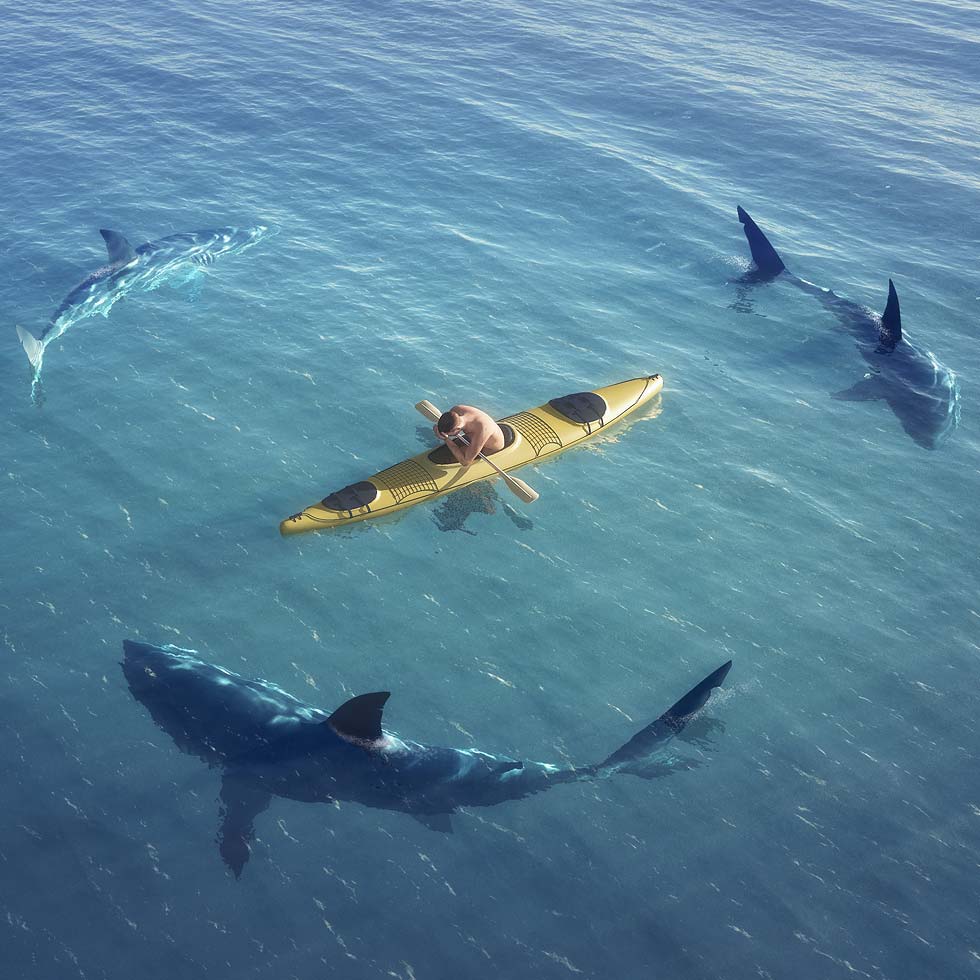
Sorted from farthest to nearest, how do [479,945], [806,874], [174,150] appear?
[174,150] → [806,874] → [479,945]

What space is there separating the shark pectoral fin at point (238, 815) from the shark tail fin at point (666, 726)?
5.90 metres

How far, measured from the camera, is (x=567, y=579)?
1764 cm

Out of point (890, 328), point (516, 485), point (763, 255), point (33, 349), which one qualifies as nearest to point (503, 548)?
point (516, 485)

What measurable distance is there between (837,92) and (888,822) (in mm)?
42389

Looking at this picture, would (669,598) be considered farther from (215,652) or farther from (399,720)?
(215,652)

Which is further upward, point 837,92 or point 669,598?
point 837,92

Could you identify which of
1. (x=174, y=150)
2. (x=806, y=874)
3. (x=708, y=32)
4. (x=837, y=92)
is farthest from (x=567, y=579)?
(x=708, y=32)

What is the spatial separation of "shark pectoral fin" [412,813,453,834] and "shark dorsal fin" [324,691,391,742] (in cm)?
151

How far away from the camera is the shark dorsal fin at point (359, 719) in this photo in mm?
13273

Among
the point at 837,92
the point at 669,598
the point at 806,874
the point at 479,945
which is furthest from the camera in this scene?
the point at 837,92

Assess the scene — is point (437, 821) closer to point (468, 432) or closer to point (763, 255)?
point (468, 432)

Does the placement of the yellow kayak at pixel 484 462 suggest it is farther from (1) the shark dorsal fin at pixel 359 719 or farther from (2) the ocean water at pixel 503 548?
(1) the shark dorsal fin at pixel 359 719

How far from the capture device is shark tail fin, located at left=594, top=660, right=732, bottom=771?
561 inches

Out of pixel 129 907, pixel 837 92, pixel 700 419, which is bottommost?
pixel 129 907
